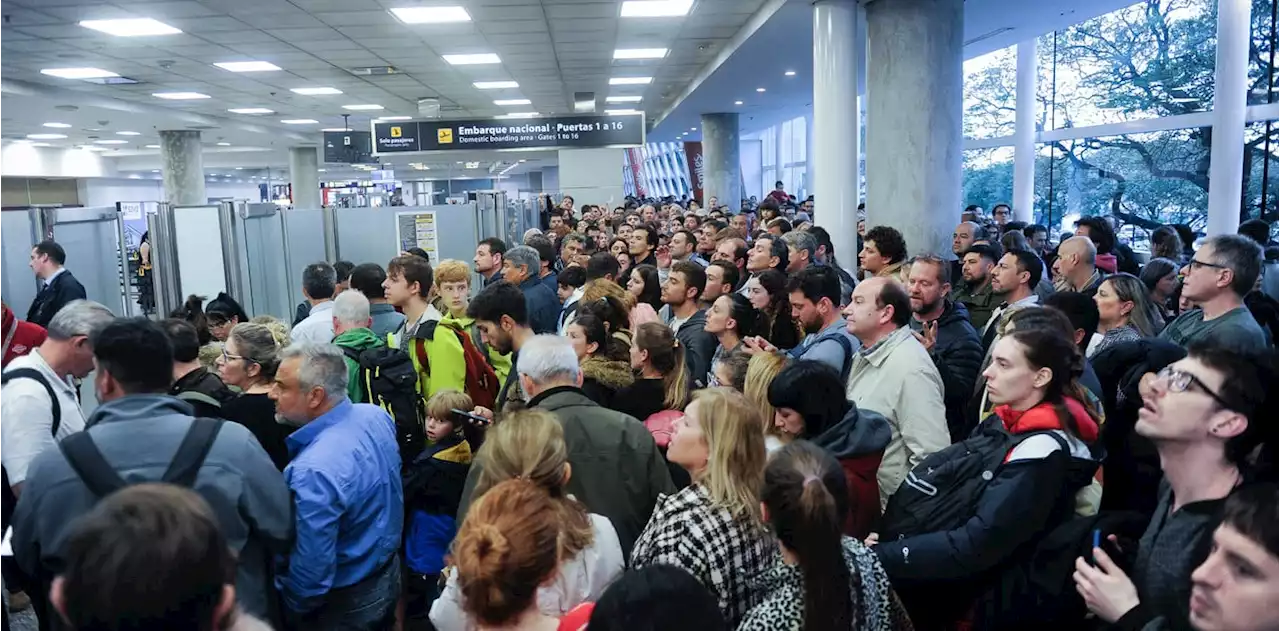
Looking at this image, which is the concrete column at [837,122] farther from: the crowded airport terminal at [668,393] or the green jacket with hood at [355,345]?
the green jacket with hood at [355,345]

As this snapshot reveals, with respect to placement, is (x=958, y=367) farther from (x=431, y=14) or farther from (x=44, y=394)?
(x=431, y=14)

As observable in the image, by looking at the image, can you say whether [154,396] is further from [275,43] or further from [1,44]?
[1,44]

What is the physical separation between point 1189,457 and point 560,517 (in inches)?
60.1

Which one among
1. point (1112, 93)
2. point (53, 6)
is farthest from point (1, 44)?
point (1112, 93)

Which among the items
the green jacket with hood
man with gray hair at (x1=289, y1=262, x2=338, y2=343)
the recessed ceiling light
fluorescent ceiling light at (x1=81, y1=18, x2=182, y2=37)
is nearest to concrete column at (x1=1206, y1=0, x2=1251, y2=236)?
man with gray hair at (x1=289, y1=262, x2=338, y2=343)

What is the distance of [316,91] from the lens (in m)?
15.4

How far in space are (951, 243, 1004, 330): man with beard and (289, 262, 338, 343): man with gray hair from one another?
12.7ft

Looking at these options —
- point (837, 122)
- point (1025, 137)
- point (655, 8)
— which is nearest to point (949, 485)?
point (837, 122)

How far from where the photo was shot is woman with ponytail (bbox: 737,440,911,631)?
6.29 ft

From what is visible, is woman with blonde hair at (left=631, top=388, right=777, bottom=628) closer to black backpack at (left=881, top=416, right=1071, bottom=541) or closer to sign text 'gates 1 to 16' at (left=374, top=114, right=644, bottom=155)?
black backpack at (left=881, top=416, right=1071, bottom=541)

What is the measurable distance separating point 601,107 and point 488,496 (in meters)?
19.2

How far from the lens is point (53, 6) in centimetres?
818

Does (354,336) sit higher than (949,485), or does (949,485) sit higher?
(354,336)

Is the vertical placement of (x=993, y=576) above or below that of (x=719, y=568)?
below
